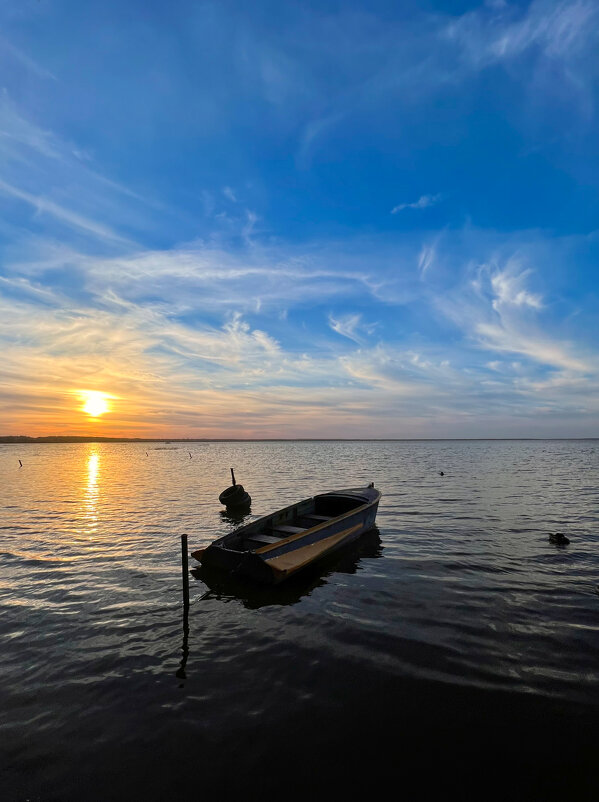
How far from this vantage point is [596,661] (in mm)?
8250

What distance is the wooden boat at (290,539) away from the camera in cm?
1242

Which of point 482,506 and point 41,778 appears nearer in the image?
point 41,778

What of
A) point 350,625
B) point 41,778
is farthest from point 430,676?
point 41,778

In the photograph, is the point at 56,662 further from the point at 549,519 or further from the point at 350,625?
the point at 549,519

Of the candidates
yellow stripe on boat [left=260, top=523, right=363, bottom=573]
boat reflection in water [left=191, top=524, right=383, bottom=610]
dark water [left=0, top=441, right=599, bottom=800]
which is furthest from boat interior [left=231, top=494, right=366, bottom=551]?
dark water [left=0, top=441, right=599, bottom=800]

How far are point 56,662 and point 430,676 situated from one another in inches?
303

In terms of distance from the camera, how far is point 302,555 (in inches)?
537

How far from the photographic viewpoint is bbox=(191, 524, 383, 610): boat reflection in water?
12.1 meters

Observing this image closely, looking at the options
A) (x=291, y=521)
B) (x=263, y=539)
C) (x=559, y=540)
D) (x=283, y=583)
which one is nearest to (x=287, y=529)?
(x=291, y=521)

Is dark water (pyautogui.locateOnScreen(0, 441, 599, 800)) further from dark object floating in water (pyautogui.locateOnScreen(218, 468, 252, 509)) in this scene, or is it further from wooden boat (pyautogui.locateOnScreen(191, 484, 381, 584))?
dark object floating in water (pyautogui.locateOnScreen(218, 468, 252, 509))

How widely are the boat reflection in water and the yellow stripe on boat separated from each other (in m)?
0.59

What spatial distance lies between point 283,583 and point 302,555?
107cm

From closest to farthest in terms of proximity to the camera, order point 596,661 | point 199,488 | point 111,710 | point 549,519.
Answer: point 111,710, point 596,661, point 549,519, point 199,488

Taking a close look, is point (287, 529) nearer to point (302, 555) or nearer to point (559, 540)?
point (302, 555)
